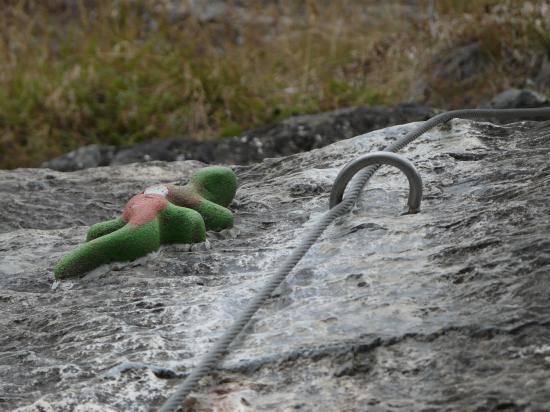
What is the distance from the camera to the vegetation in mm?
5395

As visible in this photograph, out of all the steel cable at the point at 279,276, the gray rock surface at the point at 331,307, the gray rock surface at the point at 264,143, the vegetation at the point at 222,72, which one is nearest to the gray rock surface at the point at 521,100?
the gray rock surface at the point at 264,143

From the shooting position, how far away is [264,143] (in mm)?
4328

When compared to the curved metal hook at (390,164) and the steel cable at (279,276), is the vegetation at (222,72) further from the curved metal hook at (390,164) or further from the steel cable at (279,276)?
the curved metal hook at (390,164)

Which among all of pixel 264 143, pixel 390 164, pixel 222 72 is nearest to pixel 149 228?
pixel 390 164

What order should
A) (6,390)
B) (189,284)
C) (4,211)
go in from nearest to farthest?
1. (6,390)
2. (189,284)
3. (4,211)

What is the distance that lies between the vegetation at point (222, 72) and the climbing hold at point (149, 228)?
3133 mm

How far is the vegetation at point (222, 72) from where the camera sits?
17.7 ft

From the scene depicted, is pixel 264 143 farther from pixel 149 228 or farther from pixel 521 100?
pixel 149 228

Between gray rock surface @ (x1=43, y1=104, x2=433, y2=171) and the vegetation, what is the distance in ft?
2.69

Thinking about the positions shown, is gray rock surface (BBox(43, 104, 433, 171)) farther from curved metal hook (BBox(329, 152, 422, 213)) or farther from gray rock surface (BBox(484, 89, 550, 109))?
curved metal hook (BBox(329, 152, 422, 213))

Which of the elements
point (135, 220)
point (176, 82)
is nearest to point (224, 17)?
point (176, 82)

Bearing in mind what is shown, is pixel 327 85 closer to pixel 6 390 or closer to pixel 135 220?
pixel 135 220

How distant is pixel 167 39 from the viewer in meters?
6.19

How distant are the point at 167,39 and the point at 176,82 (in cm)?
65
